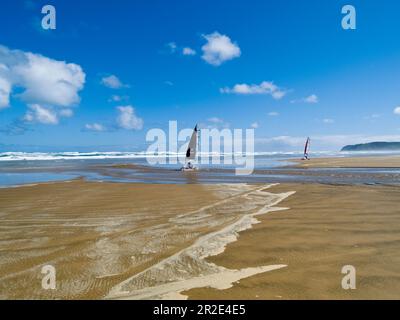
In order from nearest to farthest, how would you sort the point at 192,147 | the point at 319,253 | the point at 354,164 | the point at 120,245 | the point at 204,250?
the point at 319,253, the point at 204,250, the point at 120,245, the point at 192,147, the point at 354,164

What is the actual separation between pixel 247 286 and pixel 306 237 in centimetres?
221

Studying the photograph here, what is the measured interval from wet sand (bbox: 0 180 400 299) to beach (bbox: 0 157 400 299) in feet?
0.05

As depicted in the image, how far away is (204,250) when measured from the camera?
14.5ft

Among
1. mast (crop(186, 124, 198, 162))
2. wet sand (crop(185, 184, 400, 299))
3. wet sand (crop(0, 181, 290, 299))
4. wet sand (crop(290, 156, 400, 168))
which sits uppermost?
mast (crop(186, 124, 198, 162))

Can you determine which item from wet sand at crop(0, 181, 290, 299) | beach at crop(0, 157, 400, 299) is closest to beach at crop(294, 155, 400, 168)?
beach at crop(0, 157, 400, 299)

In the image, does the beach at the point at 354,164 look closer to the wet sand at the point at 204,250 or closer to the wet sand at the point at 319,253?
the wet sand at the point at 204,250

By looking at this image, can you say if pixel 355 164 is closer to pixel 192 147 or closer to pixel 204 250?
pixel 192 147

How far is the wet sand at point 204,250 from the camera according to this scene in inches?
124

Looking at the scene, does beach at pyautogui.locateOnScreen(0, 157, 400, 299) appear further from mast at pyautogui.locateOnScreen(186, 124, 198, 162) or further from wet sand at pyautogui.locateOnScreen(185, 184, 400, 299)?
mast at pyautogui.locateOnScreen(186, 124, 198, 162)

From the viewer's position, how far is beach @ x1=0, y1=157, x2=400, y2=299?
10.3 ft

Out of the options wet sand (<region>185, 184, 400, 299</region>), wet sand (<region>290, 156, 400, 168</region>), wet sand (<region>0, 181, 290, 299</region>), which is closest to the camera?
wet sand (<region>185, 184, 400, 299</region>)

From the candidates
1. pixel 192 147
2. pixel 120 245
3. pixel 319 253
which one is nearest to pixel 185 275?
pixel 120 245

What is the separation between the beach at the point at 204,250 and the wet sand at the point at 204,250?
0.05 ft
